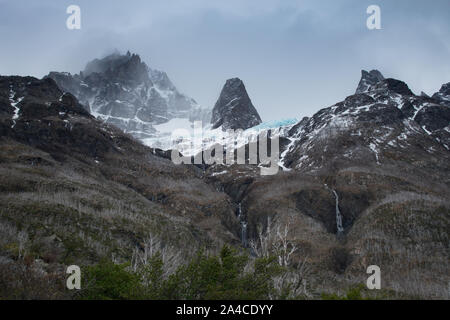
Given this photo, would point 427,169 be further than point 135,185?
Yes

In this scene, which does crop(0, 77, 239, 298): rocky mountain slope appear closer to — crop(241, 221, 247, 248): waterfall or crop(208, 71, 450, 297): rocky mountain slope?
crop(241, 221, 247, 248): waterfall

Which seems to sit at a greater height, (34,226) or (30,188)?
(30,188)

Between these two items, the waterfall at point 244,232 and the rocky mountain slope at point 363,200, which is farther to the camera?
the waterfall at point 244,232

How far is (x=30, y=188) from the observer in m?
91.3

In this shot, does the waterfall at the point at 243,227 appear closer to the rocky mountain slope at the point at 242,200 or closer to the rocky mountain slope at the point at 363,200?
the rocky mountain slope at the point at 242,200

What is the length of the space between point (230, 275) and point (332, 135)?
6906 inches

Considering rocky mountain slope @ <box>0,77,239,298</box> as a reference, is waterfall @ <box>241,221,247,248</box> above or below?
below

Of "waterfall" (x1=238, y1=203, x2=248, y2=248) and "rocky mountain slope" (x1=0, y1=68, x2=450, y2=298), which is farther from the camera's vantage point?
"waterfall" (x1=238, y1=203, x2=248, y2=248)

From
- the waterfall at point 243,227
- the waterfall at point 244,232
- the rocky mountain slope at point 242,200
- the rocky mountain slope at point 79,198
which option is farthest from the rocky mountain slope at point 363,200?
the rocky mountain slope at point 79,198

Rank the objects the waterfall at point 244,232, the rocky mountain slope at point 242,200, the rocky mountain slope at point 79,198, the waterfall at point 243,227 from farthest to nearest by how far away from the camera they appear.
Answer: the waterfall at point 244,232 < the waterfall at point 243,227 < the rocky mountain slope at point 242,200 < the rocky mountain slope at point 79,198

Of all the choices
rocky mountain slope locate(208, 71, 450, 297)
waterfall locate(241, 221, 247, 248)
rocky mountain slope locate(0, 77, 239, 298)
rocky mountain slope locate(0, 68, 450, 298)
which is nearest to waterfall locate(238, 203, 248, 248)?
waterfall locate(241, 221, 247, 248)
